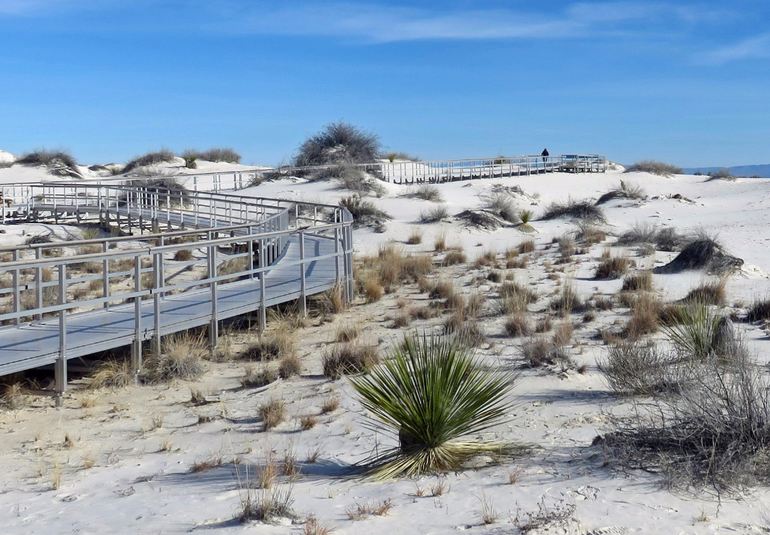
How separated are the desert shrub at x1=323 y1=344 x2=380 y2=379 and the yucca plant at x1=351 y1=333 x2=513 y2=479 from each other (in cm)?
327

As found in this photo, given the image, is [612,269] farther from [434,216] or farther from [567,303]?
[434,216]

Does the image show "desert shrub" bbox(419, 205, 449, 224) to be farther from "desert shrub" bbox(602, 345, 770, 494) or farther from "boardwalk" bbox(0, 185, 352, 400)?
"desert shrub" bbox(602, 345, 770, 494)

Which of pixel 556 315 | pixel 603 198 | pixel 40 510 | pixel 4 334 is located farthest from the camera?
pixel 603 198

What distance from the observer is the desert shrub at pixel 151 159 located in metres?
64.6

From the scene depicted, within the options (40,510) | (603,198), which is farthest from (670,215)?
(40,510)

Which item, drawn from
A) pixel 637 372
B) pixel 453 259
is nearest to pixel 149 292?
pixel 637 372

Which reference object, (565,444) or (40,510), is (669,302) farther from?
(40,510)

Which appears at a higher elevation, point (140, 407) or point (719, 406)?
point (719, 406)

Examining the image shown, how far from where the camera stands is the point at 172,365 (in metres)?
12.0

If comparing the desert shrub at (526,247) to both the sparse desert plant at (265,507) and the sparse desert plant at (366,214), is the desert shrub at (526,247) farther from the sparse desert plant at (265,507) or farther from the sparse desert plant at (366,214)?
the sparse desert plant at (265,507)

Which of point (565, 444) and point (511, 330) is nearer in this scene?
point (565, 444)

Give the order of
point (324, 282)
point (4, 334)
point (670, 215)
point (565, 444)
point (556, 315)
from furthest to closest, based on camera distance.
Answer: point (670, 215)
point (324, 282)
point (556, 315)
point (4, 334)
point (565, 444)

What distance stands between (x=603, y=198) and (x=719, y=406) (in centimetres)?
3389

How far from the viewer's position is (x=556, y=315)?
14.9 metres
